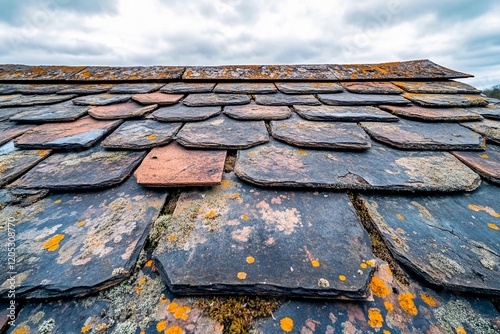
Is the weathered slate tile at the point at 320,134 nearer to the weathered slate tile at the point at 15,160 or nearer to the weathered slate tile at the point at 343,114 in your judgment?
the weathered slate tile at the point at 343,114

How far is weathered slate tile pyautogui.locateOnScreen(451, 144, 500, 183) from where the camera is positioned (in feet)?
3.19

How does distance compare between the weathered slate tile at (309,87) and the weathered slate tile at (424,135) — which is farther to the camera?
the weathered slate tile at (309,87)

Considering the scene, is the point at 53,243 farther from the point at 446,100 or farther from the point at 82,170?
the point at 446,100

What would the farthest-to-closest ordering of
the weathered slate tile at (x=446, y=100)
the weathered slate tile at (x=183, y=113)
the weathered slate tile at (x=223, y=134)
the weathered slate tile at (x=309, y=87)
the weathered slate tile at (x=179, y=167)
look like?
the weathered slate tile at (x=309, y=87) < the weathered slate tile at (x=446, y=100) < the weathered slate tile at (x=183, y=113) < the weathered slate tile at (x=223, y=134) < the weathered slate tile at (x=179, y=167)

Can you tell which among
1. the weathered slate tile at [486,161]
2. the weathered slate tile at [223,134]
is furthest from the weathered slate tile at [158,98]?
the weathered slate tile at [486,161]

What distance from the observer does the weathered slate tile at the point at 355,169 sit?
2.99 ft

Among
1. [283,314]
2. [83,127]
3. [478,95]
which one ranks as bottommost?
[283,314]

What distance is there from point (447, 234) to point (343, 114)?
913 mm

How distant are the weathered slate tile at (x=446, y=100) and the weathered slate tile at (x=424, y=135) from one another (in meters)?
0.31

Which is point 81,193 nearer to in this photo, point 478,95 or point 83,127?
point 83,127

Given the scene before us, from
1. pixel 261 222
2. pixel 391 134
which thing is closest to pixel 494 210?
pixel 391 134

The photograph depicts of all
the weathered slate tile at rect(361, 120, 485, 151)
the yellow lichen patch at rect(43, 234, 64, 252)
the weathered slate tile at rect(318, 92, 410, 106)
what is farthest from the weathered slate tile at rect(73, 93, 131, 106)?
the weathered slate tile at rect(361, 120, 485, 151)

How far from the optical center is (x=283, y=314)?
1.83 ft

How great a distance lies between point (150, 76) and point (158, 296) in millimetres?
2142
